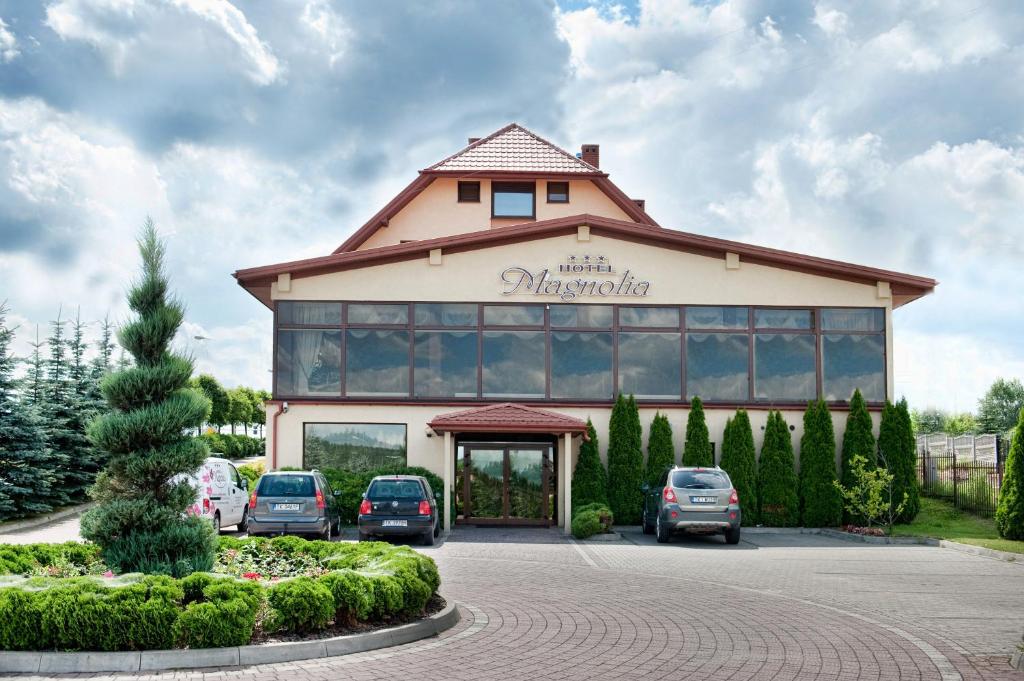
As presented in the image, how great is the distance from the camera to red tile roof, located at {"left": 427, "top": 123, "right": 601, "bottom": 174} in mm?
34281

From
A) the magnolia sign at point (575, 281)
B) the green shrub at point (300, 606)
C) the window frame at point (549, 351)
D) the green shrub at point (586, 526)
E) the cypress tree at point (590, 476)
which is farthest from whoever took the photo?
the magnolia sign at point (575, 281)

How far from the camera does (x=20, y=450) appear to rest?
24906mm

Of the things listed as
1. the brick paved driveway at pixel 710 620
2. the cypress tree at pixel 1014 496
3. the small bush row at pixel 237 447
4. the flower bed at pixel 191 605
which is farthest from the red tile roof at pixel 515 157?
the flower bed at pixel 191 605

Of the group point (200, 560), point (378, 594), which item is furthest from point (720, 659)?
point (200, 560)

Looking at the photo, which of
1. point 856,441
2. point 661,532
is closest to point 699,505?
point 661,532

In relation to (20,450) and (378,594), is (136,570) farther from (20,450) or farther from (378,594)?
(20,450)

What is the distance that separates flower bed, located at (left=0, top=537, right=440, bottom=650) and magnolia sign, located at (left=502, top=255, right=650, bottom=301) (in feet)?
56.0

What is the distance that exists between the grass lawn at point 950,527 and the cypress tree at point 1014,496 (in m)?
0.29

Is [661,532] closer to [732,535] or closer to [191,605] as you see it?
[732,535]

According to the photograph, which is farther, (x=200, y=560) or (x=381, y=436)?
(x=381, y=436)

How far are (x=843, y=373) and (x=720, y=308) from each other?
393 cm

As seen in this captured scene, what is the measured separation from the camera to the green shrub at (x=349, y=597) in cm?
955

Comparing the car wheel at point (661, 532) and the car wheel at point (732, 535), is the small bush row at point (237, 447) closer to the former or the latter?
the car wheel at point (661, 532)

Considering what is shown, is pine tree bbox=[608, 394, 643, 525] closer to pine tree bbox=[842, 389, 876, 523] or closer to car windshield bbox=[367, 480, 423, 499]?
pine tree bbox=[842, 389, 876, 523]
